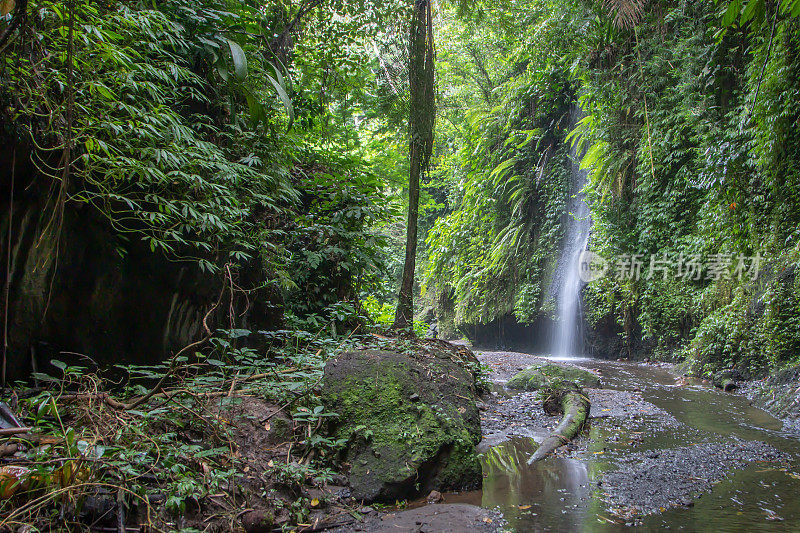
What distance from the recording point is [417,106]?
6.55m

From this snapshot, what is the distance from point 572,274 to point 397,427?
437 inches

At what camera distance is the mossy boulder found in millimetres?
6947

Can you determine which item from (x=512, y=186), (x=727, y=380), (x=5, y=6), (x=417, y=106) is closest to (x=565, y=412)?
(x=727, y=380)

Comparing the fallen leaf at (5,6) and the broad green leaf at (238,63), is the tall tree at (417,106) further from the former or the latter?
the broad green leaf at (238,63)

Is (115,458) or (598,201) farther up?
(598,201)

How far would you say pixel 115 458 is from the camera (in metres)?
2.12

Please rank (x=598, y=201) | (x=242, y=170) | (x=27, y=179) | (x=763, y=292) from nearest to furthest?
(x=27, y=179)
(x=242, y=170)
(x=763, y=292)
(x=598, y=201)

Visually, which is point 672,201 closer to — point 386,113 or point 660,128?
point 660,128

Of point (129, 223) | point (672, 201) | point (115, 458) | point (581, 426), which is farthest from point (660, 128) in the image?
point (115, 458)

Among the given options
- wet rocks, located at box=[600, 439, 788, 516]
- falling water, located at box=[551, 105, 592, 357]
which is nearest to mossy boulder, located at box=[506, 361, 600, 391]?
wet rocks, located at box=[600, 439, 788, 516]

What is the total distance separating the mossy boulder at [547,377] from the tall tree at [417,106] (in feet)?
7.05

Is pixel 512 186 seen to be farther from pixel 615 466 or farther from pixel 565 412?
pixel 615 466

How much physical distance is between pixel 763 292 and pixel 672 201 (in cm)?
358

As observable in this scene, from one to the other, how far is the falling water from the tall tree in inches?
299
